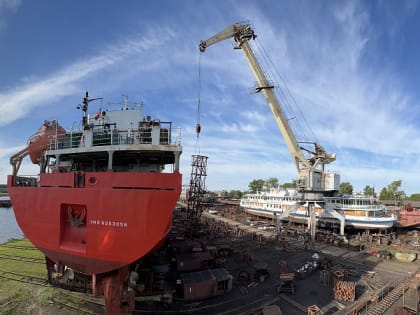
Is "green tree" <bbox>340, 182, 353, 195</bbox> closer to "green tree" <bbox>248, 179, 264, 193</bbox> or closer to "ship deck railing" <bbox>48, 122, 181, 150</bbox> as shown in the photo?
"green tree" <bbox>248, 179, 264, 193</bbox>

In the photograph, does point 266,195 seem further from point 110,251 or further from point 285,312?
point 110,251

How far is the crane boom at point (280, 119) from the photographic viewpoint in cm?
3186

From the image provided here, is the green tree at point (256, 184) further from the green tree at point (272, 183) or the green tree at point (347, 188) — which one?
the green tree at point (347, 188)

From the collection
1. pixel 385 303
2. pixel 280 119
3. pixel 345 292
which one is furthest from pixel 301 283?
pixel 280 119

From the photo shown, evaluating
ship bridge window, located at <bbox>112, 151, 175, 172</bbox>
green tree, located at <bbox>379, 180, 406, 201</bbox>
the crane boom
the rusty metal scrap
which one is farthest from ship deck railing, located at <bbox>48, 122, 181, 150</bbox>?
green tree, located at <bbox>379, 180, 406, 201</bbox>

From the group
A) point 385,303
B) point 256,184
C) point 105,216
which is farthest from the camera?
point 256,184

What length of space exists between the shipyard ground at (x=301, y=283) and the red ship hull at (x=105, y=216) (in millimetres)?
4519

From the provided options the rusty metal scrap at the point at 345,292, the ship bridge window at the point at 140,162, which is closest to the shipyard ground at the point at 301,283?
the rusty metal scrap at the point at 345,292

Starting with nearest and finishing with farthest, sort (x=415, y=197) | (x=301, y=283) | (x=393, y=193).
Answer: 1. (x=301, y=283)
2. (x=393, y=193)
3. (x=415, y=197)

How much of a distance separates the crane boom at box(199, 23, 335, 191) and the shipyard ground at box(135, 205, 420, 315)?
343 inches

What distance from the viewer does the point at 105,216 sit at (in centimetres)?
1209

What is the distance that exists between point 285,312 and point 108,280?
31.7 ft

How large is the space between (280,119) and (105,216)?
89.4 ft

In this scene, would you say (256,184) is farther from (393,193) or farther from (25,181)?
(25,181)
